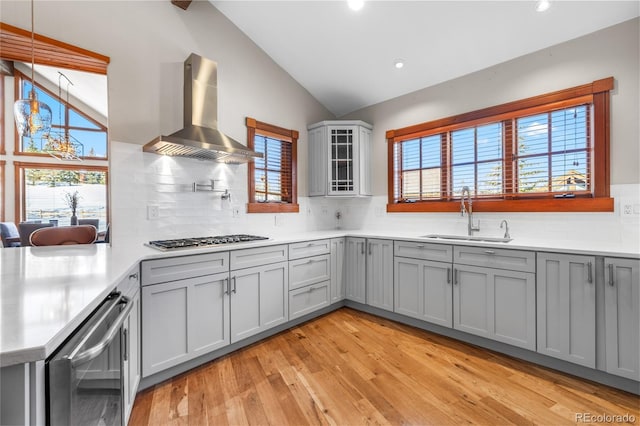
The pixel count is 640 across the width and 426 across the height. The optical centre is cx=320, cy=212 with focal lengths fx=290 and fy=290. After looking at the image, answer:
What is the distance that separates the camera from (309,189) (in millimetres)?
3936

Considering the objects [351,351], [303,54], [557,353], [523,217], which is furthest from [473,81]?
[351,351]

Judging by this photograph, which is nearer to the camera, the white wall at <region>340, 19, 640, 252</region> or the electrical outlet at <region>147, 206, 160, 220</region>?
the white wall at <region>340, 19, 640, 252</region>

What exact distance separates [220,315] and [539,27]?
11.9 ft

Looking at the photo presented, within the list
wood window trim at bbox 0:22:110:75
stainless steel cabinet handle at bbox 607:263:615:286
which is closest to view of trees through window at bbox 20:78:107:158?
wood window trim at bbox 0:22:110:75

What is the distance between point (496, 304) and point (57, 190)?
28.1 ft

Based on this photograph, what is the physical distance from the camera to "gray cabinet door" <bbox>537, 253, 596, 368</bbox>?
6.49 feet

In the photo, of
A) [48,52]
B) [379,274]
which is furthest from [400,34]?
[48,52]

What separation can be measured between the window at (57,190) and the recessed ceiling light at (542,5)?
27.6 feet

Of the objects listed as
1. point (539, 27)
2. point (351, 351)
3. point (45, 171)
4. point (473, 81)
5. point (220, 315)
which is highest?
point (539, 27)

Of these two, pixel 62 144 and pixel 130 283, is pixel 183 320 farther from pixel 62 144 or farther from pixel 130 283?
pixel 62 144

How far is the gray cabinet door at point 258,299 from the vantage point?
7.94ft

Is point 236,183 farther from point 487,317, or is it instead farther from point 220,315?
point 487,317

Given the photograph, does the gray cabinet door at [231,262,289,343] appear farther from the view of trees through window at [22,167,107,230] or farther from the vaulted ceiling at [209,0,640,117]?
the view of trees through window at [22,167,107,230]

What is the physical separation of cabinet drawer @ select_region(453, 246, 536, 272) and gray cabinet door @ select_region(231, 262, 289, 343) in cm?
161
